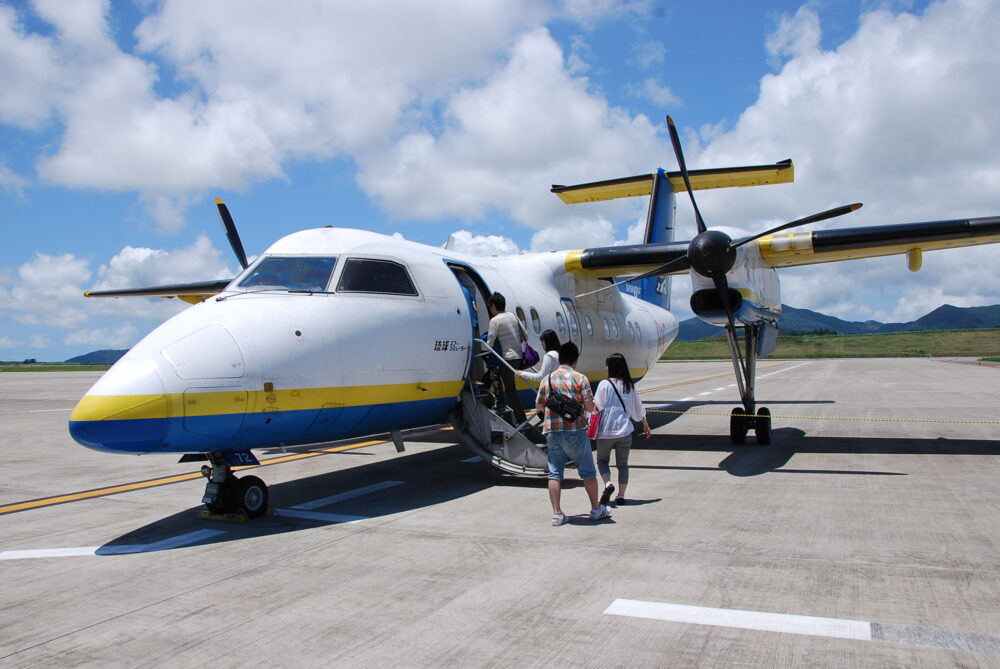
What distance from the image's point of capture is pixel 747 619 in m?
4.01

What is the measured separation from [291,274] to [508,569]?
12.7ft

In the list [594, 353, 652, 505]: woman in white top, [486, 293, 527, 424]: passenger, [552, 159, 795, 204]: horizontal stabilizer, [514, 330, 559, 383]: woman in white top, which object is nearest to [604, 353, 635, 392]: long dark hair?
[594, 353, 652, 505]: woman in white top

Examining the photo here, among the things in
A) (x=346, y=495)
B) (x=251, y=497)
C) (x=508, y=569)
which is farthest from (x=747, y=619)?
(x=346, y=495)

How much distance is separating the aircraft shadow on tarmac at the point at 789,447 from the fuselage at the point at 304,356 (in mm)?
3621

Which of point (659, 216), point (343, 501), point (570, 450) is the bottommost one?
point (343, 501)

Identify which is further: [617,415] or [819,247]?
[819,247]

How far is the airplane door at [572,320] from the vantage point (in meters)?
12.0

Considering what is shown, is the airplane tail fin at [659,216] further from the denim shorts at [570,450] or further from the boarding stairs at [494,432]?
the denim shorts at [570,450]

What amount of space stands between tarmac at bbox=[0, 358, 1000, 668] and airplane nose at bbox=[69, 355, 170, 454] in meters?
0.92

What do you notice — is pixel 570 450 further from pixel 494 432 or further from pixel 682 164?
pixel 682 164

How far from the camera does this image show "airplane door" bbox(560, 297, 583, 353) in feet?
39.5

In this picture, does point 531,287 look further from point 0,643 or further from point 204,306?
point 0,643

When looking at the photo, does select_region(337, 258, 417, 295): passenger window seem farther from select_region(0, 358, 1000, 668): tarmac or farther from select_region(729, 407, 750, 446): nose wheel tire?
select_region(729, 407, 750, 446): nose wheel tire

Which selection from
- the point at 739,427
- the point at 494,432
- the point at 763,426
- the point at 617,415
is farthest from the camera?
the point at 739,427
